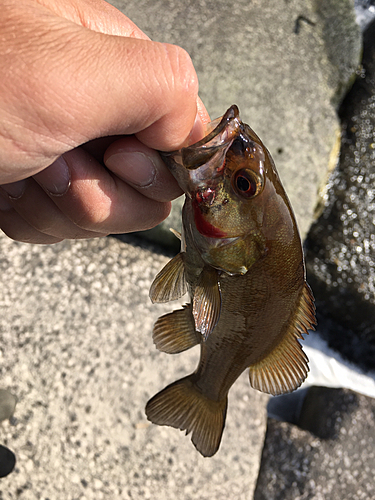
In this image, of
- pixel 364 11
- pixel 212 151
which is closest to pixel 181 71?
pixel 212 151

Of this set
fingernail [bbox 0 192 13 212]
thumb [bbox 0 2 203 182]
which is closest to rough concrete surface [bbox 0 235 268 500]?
fingernail [bbox 0 192 13 212]

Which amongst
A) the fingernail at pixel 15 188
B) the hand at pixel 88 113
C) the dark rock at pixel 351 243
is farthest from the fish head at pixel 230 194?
the dark rock at pixel 351 243

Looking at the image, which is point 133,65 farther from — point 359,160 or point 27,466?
point 359,160

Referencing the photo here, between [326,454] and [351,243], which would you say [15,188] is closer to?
[326,454]

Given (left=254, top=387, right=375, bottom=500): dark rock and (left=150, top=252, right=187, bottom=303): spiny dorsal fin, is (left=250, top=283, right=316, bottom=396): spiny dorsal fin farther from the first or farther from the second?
(left=254, top=387, right=375, bottom=500): dark rock

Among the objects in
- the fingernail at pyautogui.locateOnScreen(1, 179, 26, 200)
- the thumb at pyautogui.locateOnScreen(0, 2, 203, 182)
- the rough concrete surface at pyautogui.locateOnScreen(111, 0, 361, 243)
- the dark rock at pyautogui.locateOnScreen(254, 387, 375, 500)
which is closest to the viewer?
the thumb at pyautogui.locateOnScreen(0, 2, 203, 182)

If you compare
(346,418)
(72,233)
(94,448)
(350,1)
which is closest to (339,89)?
(350,1)
